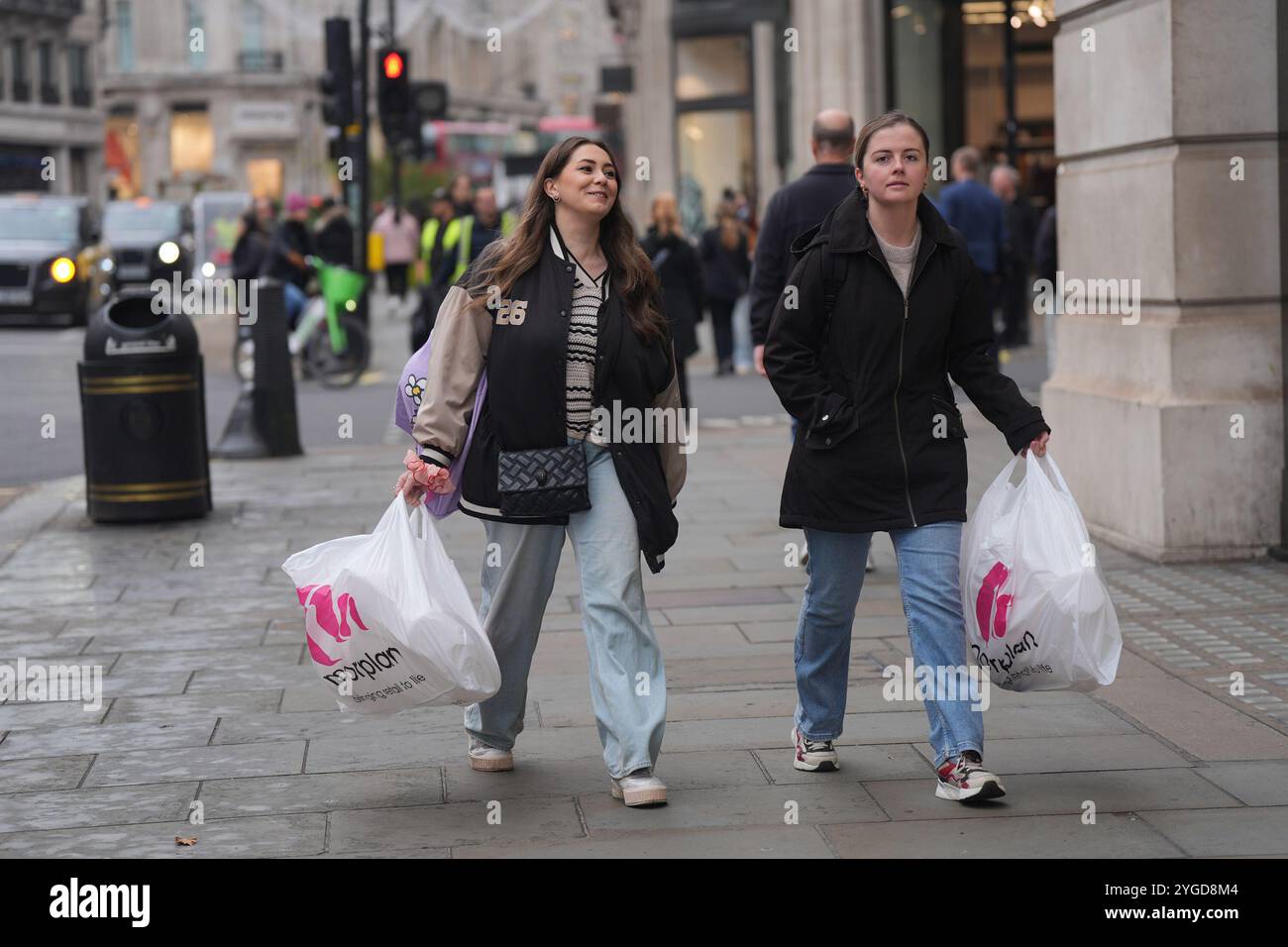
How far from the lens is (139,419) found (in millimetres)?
10367

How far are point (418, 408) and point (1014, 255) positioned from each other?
14557mm

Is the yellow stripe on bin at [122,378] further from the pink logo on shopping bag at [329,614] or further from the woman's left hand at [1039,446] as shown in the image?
the woman's left hand at [1039,446]

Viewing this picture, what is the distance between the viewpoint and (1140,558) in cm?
863

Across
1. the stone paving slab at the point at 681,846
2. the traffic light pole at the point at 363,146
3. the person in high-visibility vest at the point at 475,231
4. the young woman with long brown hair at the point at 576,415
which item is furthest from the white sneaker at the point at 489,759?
the traffic light pole at the point at 363,146

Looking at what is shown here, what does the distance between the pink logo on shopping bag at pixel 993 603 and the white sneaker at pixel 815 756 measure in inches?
22.0

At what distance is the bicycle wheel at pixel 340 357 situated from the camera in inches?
729

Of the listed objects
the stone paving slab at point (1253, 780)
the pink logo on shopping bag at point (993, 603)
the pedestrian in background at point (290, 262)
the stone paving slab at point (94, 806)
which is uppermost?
the pedestrian in background at point (290, 262)

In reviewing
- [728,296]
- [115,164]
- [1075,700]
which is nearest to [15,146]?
[115,164]

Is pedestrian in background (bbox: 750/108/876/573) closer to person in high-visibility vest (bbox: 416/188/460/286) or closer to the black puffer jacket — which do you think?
the black puffer jacket

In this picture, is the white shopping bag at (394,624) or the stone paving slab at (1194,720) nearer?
the white shopping bag at (394,624)

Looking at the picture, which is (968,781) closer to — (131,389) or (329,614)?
(329,614)

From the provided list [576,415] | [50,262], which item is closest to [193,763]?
[576,415]

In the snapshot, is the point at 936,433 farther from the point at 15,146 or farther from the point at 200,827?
the point at 15,146

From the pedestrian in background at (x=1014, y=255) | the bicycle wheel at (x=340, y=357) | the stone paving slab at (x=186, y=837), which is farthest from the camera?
the pedestrian in background at (x=1014, y=255)
